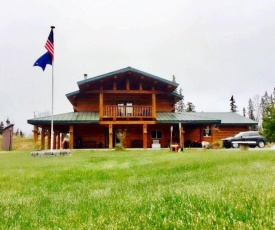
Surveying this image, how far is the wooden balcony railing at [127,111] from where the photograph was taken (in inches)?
1592

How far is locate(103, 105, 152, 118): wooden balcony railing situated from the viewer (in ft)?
133

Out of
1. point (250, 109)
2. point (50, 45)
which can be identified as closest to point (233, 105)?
point (250, 109)

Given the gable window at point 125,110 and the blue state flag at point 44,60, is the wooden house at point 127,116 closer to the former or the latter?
the gable window at point 125,110

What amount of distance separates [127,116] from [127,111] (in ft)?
4.51

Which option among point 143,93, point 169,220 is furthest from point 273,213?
point 143,93

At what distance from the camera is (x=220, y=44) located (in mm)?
62250

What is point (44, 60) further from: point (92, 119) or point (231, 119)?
point (231, 119)

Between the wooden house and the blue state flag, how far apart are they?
38.8 feet

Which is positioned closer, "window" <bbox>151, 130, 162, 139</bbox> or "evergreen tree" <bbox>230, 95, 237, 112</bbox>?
"window" <bbox>151, 130, 162, 139</bbox>

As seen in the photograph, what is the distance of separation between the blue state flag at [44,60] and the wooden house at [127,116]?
1182 centimetres

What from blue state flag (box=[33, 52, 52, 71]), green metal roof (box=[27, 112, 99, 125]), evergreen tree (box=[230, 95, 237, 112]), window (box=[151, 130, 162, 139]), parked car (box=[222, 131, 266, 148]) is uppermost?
evergreen tree (box=[230, 95, 237, 112])

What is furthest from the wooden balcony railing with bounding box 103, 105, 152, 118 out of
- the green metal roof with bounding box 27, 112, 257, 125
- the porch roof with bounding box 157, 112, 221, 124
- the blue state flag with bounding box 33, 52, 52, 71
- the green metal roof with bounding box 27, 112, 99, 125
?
the blue state flag with bounding box 33, 52, 52, 71

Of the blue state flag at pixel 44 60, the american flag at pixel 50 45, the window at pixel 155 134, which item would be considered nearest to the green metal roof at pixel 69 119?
the window at pixel 155 134

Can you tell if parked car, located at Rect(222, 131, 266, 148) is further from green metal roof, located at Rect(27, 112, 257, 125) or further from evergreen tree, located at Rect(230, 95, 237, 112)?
evergreen tree, located at Rect(230, 95, 237, 112)
